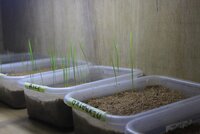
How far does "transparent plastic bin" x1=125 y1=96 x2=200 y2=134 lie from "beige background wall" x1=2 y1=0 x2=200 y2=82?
245 mm

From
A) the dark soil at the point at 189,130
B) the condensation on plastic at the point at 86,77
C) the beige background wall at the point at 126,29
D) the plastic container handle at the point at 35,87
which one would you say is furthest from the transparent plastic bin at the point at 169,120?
the plastic container handle at the point at 35,87

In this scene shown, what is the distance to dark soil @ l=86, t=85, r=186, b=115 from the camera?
1.11 m

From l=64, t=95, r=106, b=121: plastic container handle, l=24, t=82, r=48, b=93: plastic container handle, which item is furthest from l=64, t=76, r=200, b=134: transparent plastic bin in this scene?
l=24, t=82, r=48, b=93: plastic container handle

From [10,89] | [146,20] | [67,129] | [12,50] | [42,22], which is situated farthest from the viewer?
[12,50]


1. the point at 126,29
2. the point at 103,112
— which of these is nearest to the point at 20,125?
the point at 103,112

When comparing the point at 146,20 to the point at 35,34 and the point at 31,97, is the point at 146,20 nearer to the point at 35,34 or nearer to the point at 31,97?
the point at 31,97

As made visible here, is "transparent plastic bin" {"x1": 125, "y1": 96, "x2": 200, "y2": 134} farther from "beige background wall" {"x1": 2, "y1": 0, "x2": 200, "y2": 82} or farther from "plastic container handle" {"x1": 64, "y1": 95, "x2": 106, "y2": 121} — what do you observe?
"beige background wall" {"x1": 2, "y1": 0, "x2": 200, "y2": 82}

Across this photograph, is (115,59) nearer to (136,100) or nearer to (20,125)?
(136,100)

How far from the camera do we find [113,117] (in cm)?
97

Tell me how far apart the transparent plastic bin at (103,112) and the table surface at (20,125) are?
0.18 meters

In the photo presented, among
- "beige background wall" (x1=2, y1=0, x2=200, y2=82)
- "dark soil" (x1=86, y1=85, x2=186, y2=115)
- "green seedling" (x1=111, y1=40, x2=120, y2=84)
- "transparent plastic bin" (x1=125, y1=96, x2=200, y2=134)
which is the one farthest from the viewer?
"green seedling" (x1=111, y1=40, x2=120, y2=84)

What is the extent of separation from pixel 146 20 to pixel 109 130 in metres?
0.64

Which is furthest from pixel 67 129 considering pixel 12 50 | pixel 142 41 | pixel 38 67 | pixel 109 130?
pixel 12 50

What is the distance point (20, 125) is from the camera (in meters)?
1.39
